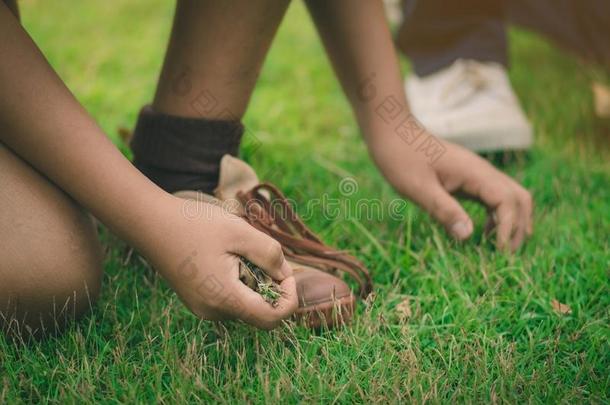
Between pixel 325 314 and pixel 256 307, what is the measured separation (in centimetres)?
20

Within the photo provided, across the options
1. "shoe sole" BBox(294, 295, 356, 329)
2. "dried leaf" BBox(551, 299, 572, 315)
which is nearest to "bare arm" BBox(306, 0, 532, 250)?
"dried leaf" BBox(551, 299, 572, 315)

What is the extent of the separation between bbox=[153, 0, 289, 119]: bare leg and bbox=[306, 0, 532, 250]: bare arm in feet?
0.62

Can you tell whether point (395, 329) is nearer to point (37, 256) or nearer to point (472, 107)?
point (37, 256)

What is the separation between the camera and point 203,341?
1.04 meters

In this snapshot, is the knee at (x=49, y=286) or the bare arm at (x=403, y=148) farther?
the bare arm at (x=403, y=148)

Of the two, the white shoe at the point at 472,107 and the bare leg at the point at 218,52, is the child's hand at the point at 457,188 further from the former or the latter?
the white shoe at the point at 472,107

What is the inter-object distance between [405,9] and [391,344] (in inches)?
52.0

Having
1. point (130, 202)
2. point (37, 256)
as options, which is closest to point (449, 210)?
point (130, 202)

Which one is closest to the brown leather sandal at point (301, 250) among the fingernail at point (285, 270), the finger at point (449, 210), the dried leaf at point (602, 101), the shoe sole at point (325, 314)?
the shoe sole at point (325, 314)

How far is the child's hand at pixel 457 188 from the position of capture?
1.32 metres

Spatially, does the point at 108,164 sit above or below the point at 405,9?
above

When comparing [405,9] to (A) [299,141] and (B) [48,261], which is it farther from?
(B) [48,261]

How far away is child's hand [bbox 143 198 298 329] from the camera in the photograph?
3.09 ft

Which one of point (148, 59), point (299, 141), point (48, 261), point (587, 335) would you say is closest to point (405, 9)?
point (299, 141)
